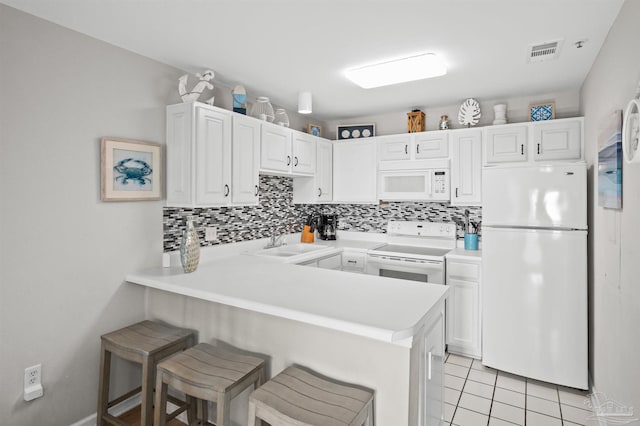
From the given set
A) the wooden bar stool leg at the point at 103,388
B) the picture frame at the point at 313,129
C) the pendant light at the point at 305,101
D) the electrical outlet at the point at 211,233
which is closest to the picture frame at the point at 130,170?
the electrical outlet at the point at 211,233

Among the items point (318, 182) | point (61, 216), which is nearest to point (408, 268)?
point (318, 182)

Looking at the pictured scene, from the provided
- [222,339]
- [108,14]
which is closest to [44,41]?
[108,14]

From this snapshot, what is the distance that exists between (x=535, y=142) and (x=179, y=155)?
3.00 m

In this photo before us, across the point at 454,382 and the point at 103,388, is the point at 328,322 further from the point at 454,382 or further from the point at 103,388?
the point at 454,382

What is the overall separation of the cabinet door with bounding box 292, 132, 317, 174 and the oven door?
3.70 feet

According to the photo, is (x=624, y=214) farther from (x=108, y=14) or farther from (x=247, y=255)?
(x=108, y=14)

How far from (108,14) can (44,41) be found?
0.40 metres

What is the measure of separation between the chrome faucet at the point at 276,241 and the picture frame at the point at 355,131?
1.42 metres

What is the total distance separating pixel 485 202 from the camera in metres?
2.87

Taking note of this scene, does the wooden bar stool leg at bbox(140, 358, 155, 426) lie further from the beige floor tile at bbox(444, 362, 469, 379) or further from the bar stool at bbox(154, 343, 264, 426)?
the beige floor tile at bbox(444, 362, 469, 379)

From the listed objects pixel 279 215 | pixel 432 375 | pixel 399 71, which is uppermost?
pixel 399 71

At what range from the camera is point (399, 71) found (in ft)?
8.41

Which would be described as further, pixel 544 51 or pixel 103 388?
pixel 544 51

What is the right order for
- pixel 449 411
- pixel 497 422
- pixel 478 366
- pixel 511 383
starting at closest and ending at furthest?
pixel 497 422 < pixel 449 411 < pixel 511 383 < pixel 478 366
